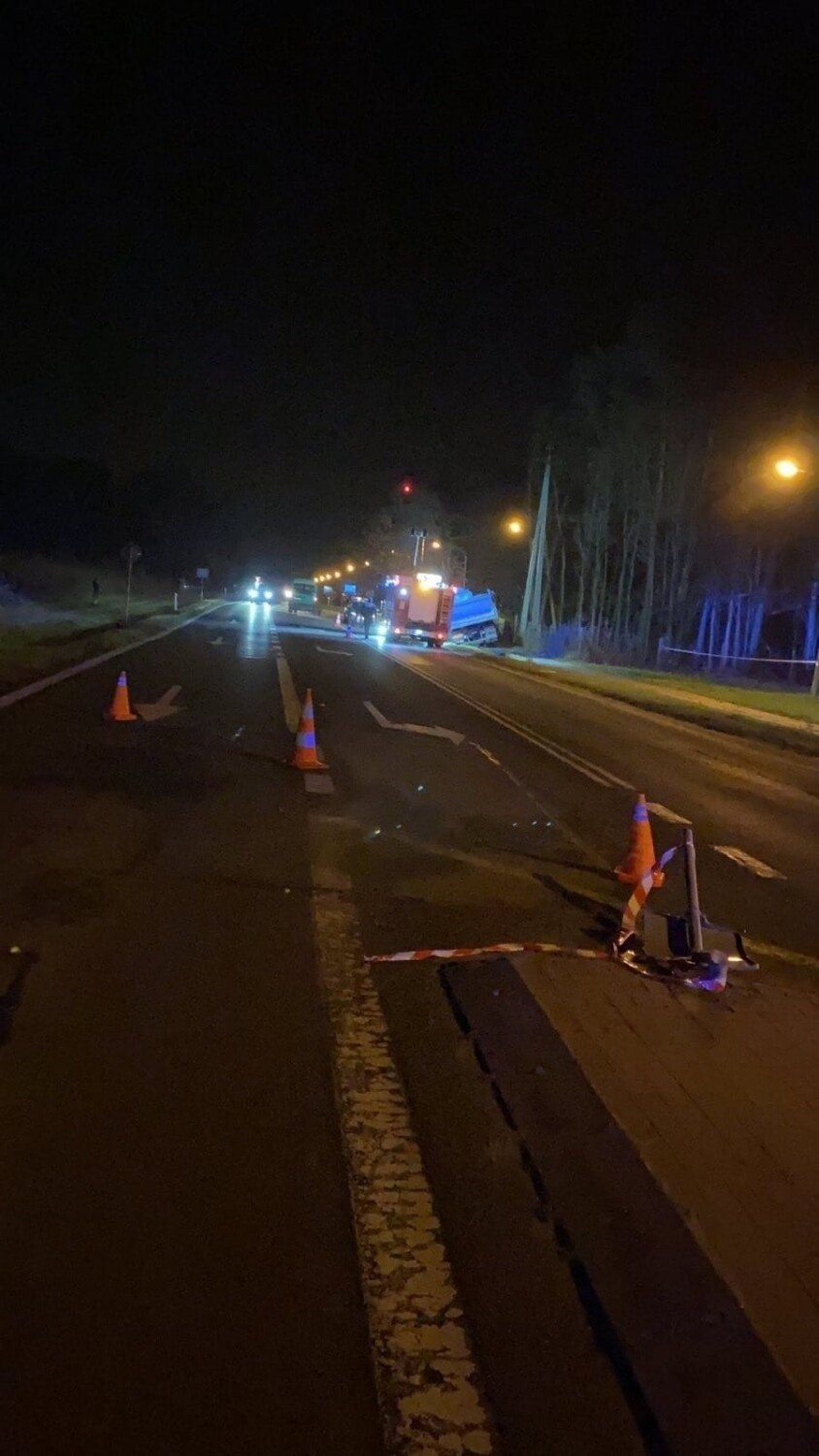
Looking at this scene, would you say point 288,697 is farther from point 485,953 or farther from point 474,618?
point 474,618

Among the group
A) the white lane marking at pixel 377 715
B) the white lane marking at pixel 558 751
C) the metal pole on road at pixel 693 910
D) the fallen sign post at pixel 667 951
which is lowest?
the white lane marking at pixel 558 751

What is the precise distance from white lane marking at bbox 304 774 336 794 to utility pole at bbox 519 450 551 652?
130 ft

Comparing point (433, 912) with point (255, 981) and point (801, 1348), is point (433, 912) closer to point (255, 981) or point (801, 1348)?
point (255, 981)

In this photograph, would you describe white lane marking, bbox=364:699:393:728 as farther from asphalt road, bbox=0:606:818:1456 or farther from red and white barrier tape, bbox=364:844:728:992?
red and white barrier tape, bbox=364:844:728:992

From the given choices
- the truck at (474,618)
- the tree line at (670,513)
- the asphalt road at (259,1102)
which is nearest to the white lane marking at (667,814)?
the asphalt road at (259,1102)

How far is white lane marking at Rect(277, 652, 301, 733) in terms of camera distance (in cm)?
2004

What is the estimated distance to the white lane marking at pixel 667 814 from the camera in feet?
45.8

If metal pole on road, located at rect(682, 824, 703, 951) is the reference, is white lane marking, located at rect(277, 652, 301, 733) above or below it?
below

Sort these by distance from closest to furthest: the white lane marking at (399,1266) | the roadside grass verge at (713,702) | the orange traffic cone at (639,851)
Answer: the white lane marking at (399,1266), the orange traffic cone at (639,851), the roadside grass verge at (713,702)

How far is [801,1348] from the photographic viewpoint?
12.5 ft

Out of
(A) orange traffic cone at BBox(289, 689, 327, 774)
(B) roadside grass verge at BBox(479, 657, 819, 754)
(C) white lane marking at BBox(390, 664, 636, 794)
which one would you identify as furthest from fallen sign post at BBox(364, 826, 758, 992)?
(B) roadside grass verge at BBox(479, 657, 819, 754)

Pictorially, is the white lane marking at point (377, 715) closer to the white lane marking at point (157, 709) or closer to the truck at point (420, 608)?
the white lane marking at point (157, 709)

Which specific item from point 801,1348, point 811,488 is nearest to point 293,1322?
point 801,1348

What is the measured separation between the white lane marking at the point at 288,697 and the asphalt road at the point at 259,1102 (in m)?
5.51
